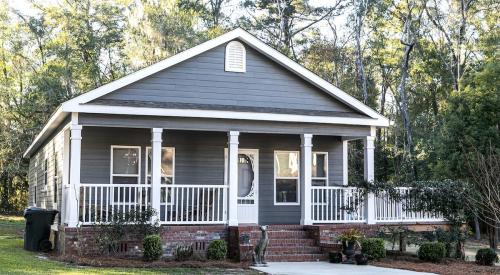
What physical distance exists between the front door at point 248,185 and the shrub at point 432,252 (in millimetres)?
4858

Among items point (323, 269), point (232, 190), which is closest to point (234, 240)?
point (232, 190)

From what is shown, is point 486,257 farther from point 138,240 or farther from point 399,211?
point 138,240

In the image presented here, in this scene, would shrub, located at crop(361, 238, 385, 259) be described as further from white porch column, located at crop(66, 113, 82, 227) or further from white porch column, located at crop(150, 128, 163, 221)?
white porch column, located at crop(66, 113, 82, 227)

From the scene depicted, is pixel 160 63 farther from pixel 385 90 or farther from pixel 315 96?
pixel 385 90

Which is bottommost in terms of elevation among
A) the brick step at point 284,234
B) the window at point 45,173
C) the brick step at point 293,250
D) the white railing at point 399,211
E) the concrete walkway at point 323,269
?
the concrete walkway at point 323,269

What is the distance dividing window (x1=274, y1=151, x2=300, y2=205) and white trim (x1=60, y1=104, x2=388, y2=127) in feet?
7.55

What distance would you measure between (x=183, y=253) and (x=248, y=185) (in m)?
4.11

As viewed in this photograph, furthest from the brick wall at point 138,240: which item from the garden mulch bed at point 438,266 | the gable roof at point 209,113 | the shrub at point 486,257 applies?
the shrub at point 486,257

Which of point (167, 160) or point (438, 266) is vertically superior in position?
point (167, 160)

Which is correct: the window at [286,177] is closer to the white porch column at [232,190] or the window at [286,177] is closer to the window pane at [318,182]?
the window pane at [318,182]

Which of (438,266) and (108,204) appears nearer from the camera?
(438,266)

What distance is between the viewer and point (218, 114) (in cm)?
1559

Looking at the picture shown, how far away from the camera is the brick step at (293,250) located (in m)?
15.1

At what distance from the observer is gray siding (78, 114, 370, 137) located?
14977 mm
